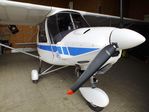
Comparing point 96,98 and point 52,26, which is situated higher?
point 52,26

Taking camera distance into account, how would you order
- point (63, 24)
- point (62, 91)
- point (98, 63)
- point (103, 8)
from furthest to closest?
point (103, 8)
point (62, 91)
point (63, 24)
point (98, 63)

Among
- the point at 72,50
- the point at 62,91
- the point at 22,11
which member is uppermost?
the point at 22,11

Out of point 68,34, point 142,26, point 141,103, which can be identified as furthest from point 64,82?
point 142,26

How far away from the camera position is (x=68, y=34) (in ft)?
8.75

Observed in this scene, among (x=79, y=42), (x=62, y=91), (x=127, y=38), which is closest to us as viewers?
(x=127, y=38)

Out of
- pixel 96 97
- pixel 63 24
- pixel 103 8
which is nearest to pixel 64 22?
pixel 63 24

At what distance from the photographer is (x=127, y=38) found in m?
1.80

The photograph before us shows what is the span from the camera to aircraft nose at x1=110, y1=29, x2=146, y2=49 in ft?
5.88

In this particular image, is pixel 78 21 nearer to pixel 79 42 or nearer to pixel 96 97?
pixel 79 42

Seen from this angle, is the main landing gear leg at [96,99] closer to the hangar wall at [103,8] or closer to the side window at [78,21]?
the side window at [78,21]

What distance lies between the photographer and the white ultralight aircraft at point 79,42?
6.23 feet

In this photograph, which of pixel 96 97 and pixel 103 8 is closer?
pixel 96 97

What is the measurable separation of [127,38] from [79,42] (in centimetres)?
72

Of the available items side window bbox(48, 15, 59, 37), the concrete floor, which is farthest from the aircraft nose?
side window bbox(48, 15, 59, 37)
